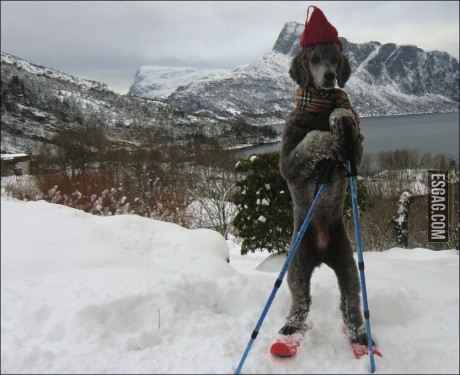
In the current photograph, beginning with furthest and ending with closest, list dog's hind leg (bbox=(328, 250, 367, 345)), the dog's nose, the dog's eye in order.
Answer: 1. dog's hind leg (bbox=(328, 250, 367, 345))
2. the dog's eye
3. the dog's nose

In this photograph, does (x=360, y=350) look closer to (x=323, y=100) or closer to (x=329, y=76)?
(x=323, y=100)

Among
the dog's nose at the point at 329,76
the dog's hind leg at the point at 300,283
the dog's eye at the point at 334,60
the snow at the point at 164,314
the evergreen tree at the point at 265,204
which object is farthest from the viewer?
the evergreen tree at the point at 265,204

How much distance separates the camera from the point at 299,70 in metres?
2.90

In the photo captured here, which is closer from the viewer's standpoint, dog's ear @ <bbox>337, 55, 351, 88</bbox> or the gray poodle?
the gray poodle

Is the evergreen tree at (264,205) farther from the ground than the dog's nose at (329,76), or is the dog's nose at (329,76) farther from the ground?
the dog's nose at (329,76)

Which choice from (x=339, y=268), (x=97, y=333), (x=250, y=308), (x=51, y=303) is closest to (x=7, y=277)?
(x=51, y=303)

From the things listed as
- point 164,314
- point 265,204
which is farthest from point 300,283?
point 265,204

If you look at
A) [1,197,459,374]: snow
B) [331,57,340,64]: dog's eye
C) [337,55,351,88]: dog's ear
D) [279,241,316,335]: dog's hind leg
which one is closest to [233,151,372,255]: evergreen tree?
[1,197,459,374]: snow

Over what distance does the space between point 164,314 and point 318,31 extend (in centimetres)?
255

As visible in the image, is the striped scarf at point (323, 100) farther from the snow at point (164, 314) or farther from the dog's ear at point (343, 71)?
the snow at point (164, 314)

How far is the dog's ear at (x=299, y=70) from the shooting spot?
113 inches

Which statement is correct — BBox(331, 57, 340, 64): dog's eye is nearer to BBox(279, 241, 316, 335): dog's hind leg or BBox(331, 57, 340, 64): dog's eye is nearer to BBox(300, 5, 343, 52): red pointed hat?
BBox(300, 5, 343, 52): red pointed hat

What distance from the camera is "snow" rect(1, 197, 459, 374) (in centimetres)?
252

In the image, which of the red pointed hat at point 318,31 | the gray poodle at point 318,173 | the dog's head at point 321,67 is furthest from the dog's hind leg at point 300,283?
the red pointed hat at point 318,31
